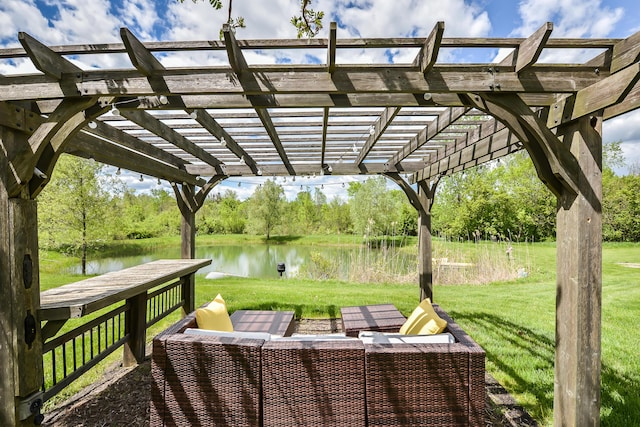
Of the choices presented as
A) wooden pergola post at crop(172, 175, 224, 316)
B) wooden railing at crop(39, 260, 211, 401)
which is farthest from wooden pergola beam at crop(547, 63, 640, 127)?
wooden pergola post at crop(172, 175, 224, 316)

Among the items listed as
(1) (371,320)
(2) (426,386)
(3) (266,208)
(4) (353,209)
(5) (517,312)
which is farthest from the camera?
(3) (266,208)

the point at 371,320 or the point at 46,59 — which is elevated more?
the point at 46,59

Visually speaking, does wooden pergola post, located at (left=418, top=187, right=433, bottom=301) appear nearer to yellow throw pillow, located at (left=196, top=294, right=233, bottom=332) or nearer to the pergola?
the pergola

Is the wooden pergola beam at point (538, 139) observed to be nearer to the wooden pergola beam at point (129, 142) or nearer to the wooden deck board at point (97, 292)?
the wooden deck board at point (97, 292)

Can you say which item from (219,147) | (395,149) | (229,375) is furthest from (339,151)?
(229,375)

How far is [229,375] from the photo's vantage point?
2.26 m

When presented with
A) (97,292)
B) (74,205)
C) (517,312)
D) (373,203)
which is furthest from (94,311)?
(373,203)

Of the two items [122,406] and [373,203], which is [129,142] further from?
[373,203]

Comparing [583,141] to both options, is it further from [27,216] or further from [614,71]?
[27,216]

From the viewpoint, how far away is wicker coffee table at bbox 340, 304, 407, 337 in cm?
347

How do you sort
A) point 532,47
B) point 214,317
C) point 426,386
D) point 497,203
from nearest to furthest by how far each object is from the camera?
point 532,47, point 426,386, point 214,317, point 497,203

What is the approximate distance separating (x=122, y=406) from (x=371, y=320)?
2.38 m

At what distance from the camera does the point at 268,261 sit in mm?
14453

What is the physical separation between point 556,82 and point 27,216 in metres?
3.25
